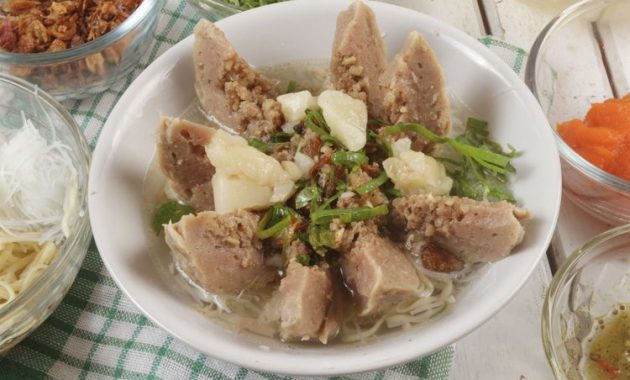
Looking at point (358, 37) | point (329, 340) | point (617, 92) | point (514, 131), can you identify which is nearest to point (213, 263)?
point (329, 340)

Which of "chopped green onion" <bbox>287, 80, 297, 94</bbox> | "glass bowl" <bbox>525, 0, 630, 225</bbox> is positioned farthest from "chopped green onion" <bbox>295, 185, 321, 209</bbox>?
"glass bowl" <bbox>525, 0, 630, 225</bbox>

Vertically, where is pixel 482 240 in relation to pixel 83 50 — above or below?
above

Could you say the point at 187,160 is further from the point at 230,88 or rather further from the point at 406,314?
the point at 406,314

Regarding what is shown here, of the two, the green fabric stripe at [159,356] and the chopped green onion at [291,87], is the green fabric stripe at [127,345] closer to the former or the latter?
the green fabric stripe at [159,356]

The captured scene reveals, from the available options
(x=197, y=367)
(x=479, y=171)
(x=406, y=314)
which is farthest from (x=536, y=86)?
(x=197, y=367)

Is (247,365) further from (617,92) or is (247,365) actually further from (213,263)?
(617,92)

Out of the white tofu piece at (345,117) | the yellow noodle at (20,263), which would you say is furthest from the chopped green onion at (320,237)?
the yellow noodle at (20,263)
